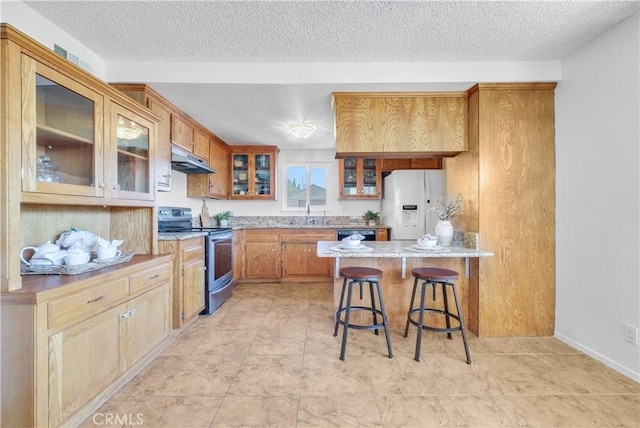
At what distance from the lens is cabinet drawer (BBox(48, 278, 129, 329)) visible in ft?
4.37

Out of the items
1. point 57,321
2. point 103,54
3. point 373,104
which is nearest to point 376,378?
point 57,321

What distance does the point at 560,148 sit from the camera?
8.02ft

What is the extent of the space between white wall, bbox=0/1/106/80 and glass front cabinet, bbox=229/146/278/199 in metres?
2.58

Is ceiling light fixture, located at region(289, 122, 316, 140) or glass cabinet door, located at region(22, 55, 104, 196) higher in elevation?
ceiling light fixture, located at region(289, 122, 316, 140)

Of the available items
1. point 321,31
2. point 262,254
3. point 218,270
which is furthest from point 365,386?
point 262,254

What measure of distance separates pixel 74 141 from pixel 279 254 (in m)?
3.08

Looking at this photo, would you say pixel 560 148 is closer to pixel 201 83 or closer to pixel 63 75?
pixel 201 83

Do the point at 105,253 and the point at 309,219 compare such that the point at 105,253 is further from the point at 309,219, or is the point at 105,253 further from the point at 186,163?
the point at 309,219

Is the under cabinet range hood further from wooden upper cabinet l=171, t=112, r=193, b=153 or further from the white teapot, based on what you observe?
the white teapot

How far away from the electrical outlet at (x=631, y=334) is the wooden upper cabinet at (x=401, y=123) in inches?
68.8

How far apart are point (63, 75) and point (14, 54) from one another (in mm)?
251

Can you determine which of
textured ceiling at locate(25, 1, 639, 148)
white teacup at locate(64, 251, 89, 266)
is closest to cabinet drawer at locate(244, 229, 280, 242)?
textured ceiling at locate(25, 1, 639, 148)

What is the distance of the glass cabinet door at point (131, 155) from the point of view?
1.96m

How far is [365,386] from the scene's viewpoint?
71.6 inches
